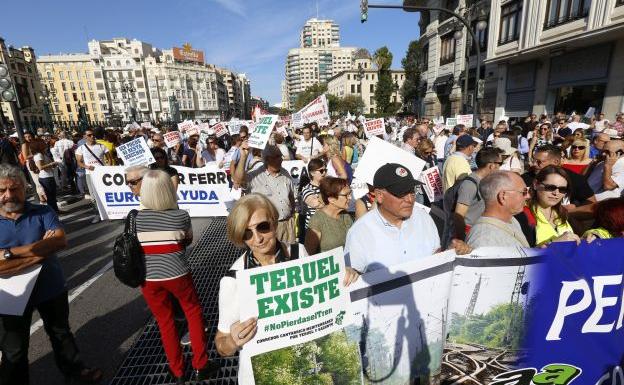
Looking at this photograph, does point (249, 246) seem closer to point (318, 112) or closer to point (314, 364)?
point (314, 364)

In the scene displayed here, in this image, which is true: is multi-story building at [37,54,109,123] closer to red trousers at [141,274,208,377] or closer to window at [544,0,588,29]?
window at [544,0,588,29]

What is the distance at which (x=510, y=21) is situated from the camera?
20.1 meters

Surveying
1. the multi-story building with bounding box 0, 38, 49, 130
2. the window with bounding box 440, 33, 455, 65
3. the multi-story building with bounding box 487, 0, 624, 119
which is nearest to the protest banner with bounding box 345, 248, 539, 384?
the multi-story building with bounding box 487, 0, 624, 119

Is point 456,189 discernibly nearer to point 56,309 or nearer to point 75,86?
point 56,309

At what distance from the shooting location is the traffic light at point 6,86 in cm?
702

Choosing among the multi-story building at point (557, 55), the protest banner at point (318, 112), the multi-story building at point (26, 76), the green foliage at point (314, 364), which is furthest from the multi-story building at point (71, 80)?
the green foliage at point (314, 364)

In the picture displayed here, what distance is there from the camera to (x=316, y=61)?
184m

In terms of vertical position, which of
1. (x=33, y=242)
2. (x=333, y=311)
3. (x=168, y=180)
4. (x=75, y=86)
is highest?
(x=75, y=86)

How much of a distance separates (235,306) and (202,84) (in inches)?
5048

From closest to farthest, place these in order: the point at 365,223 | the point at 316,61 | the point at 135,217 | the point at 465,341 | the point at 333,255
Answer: the point at 333,255 → the point at 465,341 → the point at 365,223 → the point at 135,217 → the point at 316,61

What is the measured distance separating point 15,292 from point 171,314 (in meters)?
1.10

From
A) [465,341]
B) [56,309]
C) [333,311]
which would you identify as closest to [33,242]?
[56,309]

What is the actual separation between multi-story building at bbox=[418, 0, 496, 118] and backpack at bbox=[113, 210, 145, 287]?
23361 mm

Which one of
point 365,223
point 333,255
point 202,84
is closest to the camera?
point 333,255
